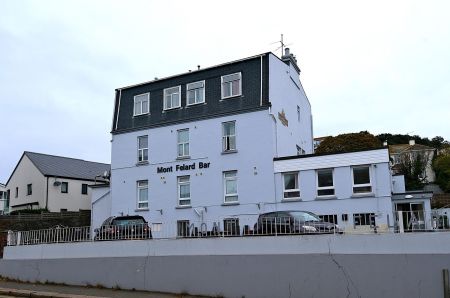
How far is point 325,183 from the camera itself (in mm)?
23984

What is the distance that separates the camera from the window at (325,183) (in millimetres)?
23797

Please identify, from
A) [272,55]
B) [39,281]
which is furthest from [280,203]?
[39,281]

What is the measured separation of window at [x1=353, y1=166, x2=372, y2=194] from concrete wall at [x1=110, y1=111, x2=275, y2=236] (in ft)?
13.6

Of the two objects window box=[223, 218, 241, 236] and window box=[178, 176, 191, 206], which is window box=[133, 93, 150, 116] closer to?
window box=[178, 176, 191, 206]

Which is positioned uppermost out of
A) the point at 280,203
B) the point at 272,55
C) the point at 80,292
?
the point at 272,55

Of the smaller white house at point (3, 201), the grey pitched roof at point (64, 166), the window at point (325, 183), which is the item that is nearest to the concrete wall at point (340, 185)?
the window at point (325, 183)

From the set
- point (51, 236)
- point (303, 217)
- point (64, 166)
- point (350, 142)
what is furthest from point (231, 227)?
point (350, 142)

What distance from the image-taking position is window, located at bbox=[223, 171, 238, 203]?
26.0m

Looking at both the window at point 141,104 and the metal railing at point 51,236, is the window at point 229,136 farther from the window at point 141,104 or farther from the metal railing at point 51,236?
the metal railing at point 51,236

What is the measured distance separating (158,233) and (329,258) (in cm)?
614

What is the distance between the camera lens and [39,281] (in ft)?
61.4

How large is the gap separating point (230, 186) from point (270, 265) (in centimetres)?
1274

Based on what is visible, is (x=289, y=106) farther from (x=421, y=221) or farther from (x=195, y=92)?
(x=421, y=221)

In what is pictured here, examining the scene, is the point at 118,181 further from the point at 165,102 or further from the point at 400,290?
the point at 400,290
